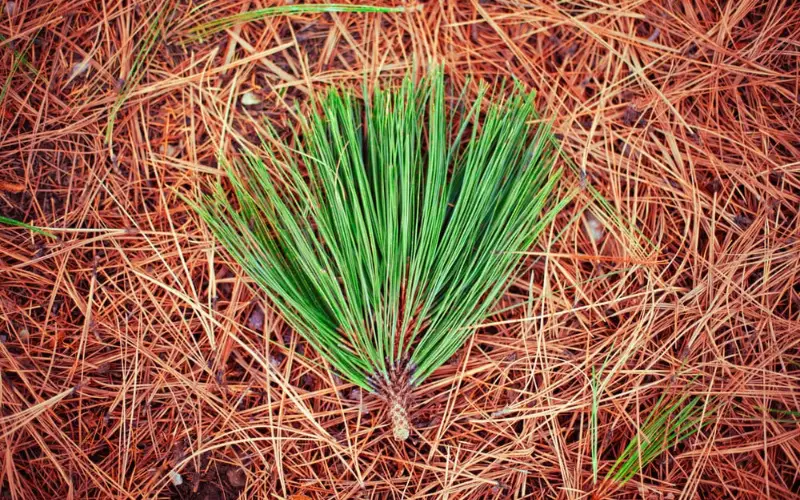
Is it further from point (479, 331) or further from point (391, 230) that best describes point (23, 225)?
point (479, 331)

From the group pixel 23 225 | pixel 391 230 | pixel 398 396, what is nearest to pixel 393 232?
pixel 391 230

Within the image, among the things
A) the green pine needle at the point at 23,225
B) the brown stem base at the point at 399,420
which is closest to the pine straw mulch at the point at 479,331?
the green pine needle at the point at 23,225

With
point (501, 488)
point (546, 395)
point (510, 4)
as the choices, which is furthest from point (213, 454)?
point (510, 4)

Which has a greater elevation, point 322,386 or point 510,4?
point 510,4

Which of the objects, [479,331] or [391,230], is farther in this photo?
[479,331]

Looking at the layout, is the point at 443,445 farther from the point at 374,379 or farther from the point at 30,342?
the point at 30,342

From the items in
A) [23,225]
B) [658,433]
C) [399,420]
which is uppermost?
[23,225]

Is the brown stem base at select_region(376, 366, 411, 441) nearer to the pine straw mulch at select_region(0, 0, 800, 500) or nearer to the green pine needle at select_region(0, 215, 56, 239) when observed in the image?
the pine straw mulch at select_region(0, 0, 800, 500)
